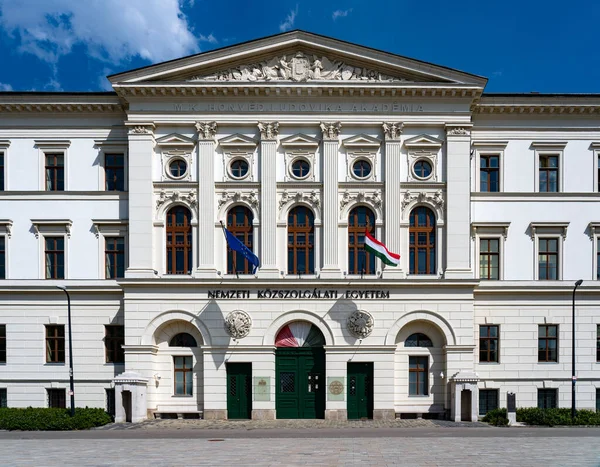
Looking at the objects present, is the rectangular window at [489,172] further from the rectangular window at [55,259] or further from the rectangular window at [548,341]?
the rectangular window at [55,259]

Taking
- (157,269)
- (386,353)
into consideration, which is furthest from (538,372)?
(157,269)

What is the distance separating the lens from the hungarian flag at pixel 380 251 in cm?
3194

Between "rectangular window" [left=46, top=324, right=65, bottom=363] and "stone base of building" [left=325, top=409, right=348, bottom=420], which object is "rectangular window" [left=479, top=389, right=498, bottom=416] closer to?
"stone base of building" [left=325, top=409, right=348, bottom=420]

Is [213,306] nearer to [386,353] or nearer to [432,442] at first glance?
[386,353]

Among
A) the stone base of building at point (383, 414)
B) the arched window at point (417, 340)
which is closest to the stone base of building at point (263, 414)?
the stone base of building at point (383, 414)

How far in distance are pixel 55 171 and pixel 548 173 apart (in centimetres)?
2828

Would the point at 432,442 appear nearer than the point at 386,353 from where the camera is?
Yes

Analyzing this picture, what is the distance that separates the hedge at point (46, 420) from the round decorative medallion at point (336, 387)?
38.7ft

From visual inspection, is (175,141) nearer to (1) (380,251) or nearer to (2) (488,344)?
(1) (380,251)

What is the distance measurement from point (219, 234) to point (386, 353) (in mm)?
10985

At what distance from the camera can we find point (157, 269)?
34000 mm

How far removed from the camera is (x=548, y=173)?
118 ft

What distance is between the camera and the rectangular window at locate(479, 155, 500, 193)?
3588cm

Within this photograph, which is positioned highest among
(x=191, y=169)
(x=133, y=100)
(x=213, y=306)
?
(x=133, y=100)
